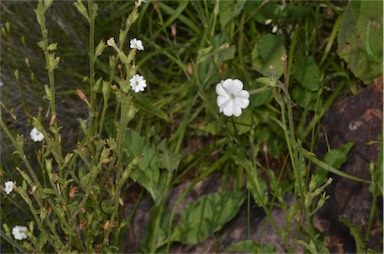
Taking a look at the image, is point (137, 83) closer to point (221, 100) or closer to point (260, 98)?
point (221, 100)

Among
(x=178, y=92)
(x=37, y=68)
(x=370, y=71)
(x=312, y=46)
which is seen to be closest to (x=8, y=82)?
(x=37, y=68)

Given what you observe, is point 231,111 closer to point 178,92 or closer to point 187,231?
point 187,231

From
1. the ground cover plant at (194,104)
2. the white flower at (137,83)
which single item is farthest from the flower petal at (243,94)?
the ground cover plant at (194,104)

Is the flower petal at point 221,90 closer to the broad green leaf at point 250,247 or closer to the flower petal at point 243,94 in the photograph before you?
the flower petal at point 243,94

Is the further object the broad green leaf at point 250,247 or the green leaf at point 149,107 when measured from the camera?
the green leaf at point 149,107

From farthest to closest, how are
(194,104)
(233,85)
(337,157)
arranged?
(194,104)
(337,157)
(233,85)

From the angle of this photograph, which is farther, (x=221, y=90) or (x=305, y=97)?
(x=305, y=97)

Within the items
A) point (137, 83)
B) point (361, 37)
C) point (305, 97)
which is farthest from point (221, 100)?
point (361, 37)
